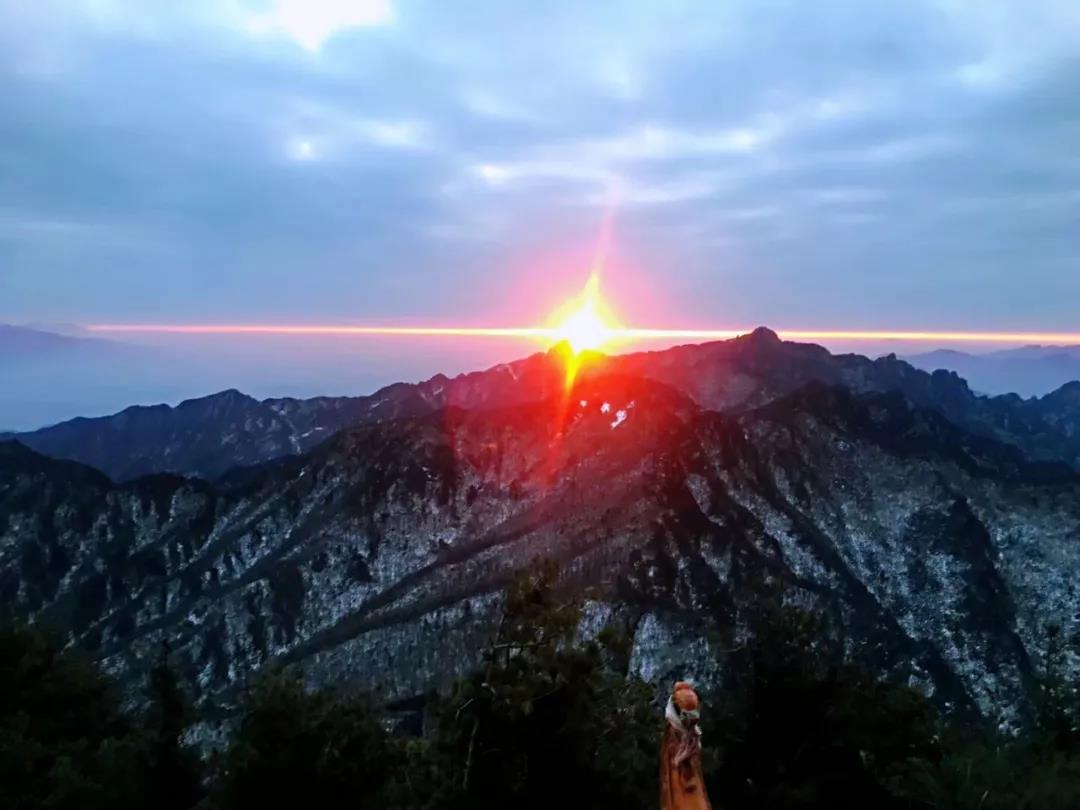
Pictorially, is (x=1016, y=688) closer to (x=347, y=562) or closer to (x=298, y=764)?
(x=347, y=562)

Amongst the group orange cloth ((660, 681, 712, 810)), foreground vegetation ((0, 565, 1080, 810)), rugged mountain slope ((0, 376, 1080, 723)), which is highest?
orange cloth ((660, 681, 712, 810))

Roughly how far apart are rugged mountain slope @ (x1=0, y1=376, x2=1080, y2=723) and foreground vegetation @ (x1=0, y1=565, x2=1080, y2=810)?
78.7 m

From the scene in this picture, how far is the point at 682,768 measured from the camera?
10.8 metres

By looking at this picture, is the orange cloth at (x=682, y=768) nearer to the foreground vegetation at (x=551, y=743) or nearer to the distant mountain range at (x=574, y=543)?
the foreground vegetation at (x=551, y=743)

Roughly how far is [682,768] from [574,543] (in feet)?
438

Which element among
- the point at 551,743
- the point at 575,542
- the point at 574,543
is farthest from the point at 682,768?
the point at 575,542

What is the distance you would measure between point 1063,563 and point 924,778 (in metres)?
143

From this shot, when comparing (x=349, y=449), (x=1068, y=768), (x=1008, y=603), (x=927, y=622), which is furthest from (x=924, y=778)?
(x=349, y=449)

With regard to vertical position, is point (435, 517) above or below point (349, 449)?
below

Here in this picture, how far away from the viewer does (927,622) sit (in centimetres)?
13825

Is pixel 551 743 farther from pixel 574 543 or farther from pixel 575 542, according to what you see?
pixel 575 542

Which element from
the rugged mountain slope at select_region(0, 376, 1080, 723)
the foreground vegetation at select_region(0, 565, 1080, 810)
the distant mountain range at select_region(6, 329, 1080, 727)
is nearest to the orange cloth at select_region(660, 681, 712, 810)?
the foreground vegetation at select_region(0, 565, 1080, 810)

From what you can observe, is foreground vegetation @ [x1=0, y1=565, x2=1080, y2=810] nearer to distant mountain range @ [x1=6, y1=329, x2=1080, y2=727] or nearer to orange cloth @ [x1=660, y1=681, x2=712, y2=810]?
orange cloth @ [x1=660, y1=681, x2=712, y2=810]

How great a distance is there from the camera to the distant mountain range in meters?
127
